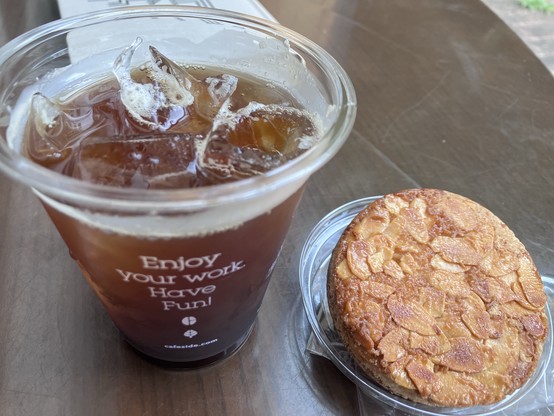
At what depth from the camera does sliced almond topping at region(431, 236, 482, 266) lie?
92 cm

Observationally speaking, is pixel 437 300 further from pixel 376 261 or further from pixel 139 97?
pixel 139 97

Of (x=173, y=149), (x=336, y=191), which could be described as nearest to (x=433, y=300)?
(x=336, y=191)

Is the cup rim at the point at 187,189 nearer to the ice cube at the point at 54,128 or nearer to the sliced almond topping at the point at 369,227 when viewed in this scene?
the ice cube at the point at 54,128

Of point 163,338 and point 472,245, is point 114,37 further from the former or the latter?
point 472,245

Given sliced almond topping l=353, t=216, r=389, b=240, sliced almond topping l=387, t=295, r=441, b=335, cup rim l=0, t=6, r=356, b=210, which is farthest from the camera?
sliced almond topping l=353, t=216, r=389, b=240

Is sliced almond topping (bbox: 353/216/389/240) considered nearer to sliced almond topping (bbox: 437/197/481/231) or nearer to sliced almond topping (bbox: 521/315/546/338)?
sliced almond topping (bbox: 437/197/481/231)

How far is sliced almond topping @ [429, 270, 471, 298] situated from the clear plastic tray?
0.58ft

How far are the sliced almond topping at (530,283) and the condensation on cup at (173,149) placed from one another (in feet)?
1.59

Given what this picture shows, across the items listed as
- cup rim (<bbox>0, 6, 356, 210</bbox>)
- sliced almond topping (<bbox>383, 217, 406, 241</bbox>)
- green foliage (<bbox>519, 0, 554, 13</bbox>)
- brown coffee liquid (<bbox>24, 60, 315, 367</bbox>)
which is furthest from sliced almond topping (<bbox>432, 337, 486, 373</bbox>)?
green foliage (<bbox>519, 0, 554, 13</bbox>)

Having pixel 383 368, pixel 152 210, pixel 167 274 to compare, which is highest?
pixel 152 210

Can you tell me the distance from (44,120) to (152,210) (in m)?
0.30

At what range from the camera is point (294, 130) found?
0.73m

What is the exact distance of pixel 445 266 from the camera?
36.0 inches

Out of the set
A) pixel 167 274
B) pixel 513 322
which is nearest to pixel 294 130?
pixel 167 274
